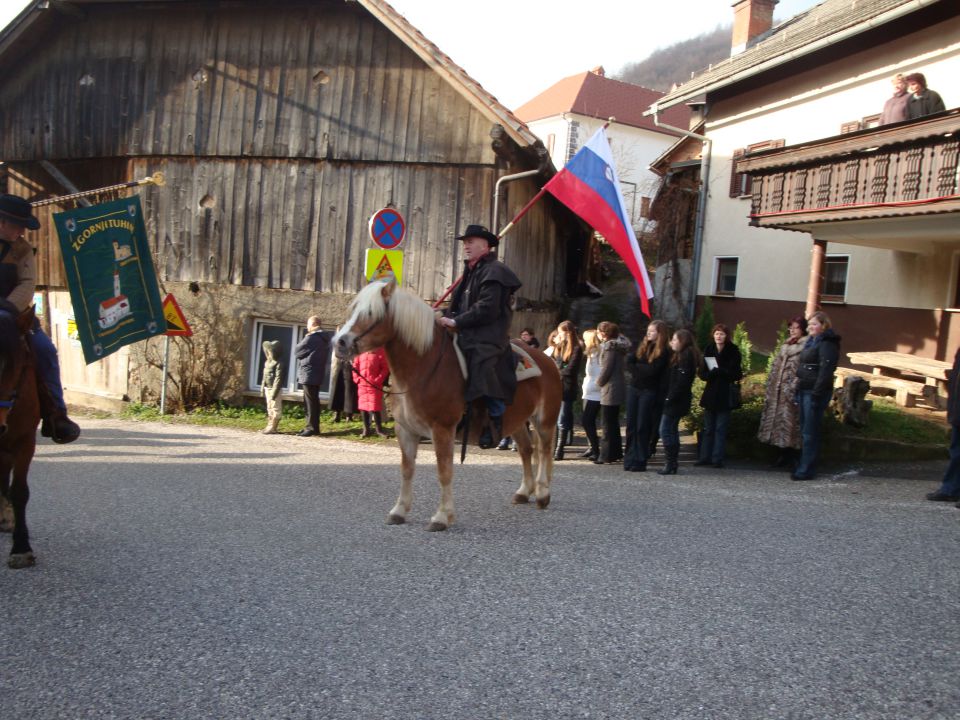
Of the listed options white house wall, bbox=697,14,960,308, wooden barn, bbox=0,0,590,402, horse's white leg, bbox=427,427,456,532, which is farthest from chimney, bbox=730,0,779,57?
horse's white leg, bbox=427,427,456,532

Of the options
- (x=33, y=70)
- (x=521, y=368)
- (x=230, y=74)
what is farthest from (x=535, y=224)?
(x=33, y=70)

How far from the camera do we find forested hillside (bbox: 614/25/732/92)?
85.9 meters

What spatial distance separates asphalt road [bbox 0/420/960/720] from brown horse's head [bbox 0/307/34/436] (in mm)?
1090

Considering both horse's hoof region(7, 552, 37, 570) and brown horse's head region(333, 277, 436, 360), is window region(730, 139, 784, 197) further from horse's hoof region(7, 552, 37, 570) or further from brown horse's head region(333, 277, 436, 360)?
horse's hoof region(7, 552, 37, 570)

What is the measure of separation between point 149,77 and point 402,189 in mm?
5746

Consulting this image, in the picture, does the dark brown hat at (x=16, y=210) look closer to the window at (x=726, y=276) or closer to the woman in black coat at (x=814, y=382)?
the woman in black coat at (x=814, y=382)

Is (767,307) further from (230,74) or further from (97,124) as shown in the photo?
(97,124)

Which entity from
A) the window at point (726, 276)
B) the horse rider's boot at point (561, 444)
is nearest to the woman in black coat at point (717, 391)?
the horse rider's boot at point (561, 444)

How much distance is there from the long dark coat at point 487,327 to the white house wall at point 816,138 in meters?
13.4

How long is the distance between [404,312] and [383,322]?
0.63 ft

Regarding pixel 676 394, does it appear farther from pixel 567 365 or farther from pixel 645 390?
pixel 567 365

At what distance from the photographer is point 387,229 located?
976 cm

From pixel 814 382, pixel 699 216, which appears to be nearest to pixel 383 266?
pixel 814 382

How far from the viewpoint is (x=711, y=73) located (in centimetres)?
2230
